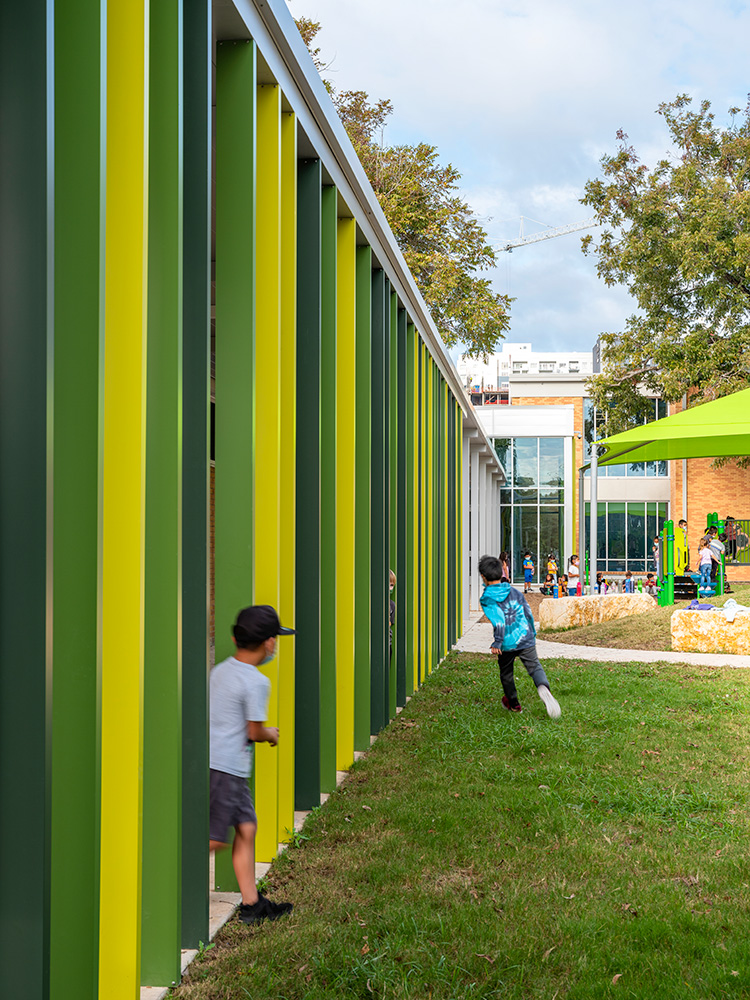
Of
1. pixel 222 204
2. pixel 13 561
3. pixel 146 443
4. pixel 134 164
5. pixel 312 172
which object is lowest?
pixel 13 561

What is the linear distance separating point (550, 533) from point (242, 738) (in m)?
36.9

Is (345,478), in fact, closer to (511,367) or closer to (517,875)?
(517,875)

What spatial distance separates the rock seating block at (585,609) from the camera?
1819 cm

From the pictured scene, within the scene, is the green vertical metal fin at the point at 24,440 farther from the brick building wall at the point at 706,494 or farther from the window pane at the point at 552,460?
the window pane at the point at 552,460

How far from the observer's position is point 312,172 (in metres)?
6.03

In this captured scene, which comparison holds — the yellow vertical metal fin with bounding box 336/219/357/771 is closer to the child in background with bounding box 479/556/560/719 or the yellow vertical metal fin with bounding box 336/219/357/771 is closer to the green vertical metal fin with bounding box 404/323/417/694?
the child in background with bounding box 479/556/560/719

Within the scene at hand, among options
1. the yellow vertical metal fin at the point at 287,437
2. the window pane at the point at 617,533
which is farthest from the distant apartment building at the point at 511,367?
the yellow vertical metal fin at the point at 287,437

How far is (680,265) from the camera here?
102 feet

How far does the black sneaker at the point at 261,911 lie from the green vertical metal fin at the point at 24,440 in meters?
1.64

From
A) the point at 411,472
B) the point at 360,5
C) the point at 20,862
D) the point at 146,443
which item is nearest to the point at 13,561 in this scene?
the point at 20,862

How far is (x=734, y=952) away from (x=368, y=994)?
4.76 ft

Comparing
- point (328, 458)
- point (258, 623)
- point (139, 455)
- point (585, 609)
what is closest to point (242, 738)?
point (258, 623)

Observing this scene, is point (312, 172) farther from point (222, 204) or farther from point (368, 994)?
point (368, 994)

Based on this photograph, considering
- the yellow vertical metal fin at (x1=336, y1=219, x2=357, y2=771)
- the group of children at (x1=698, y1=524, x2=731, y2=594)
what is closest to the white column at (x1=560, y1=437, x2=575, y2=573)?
the group of children at (x1=698, y1=524, x2=731, y2=594)
